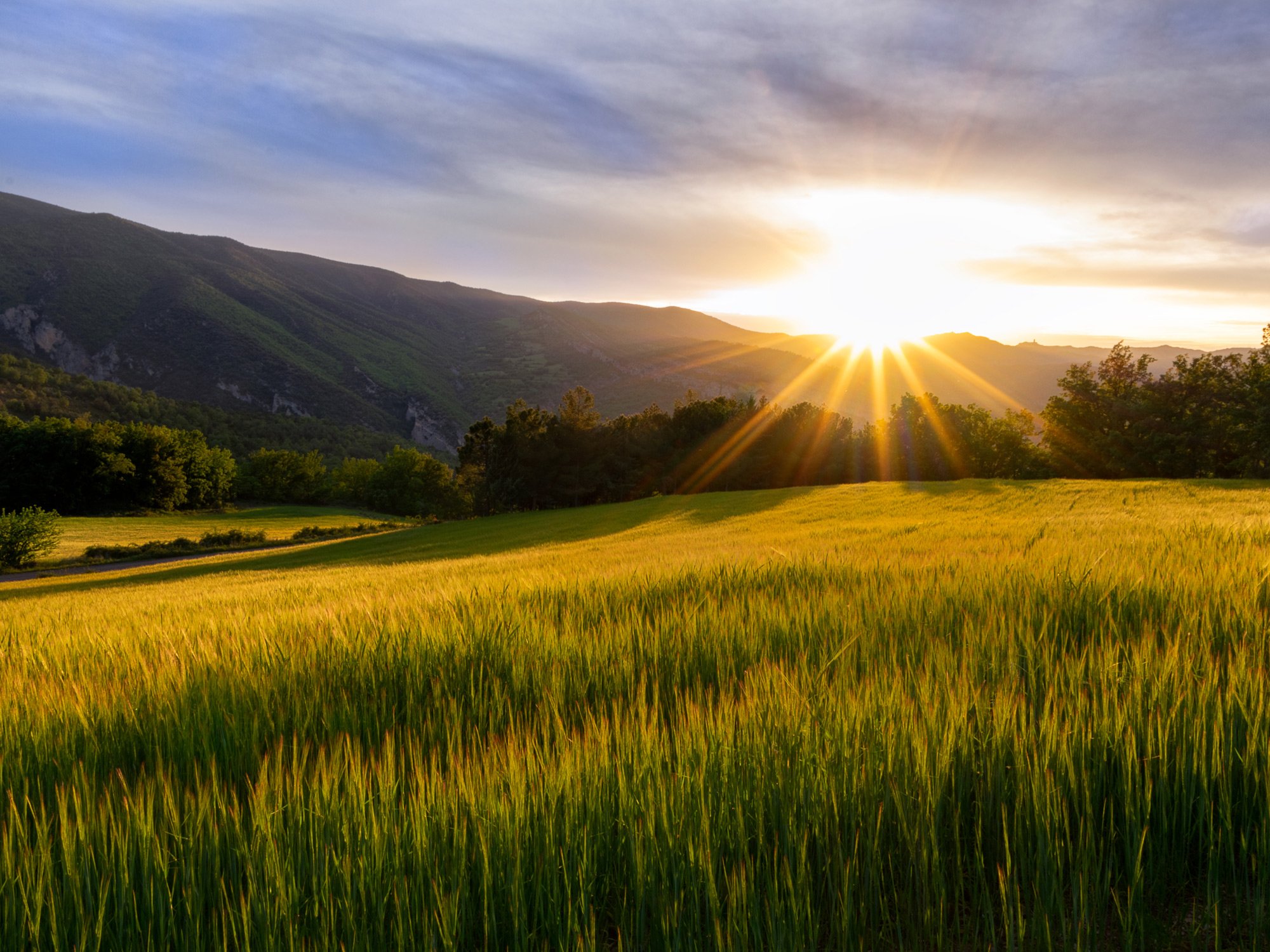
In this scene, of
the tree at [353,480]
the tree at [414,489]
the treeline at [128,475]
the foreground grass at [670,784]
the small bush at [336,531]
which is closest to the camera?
Result: the foreground grass at [670,784]

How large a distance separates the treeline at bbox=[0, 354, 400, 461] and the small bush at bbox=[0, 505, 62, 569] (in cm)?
7831

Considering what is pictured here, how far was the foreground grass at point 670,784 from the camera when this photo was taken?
1126mm

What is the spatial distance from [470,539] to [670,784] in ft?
133

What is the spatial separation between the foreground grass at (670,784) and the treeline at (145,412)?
13047cm

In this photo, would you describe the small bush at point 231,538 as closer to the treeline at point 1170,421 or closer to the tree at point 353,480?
the tree at point 353,480

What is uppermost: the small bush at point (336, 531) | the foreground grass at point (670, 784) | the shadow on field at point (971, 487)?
the foreground grass at point (670, 784)

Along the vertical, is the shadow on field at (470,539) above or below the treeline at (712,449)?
below

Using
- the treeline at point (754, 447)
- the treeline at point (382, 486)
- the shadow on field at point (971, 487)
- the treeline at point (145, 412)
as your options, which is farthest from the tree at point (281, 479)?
the shadow on field at point (971, 487)

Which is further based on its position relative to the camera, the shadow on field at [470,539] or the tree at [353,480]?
the tree at [353,480]

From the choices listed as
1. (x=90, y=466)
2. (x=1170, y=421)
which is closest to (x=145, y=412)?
(x=90, y=466)

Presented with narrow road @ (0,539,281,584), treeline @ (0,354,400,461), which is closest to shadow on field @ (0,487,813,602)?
narrow road @ (0,539,281,584)

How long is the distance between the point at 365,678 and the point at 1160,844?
2.58 metres

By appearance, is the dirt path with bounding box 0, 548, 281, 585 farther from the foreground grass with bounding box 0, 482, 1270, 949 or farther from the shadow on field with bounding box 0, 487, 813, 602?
the foreground grass with bounding box 0, 482, 1270, 949

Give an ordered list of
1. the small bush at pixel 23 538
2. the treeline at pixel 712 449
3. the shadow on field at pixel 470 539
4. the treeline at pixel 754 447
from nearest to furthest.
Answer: the shadow on field at pixel 470 539, the small bush at pixel 23 538, the treeline at pixel 754 447, the treeline at pixel 712 449
